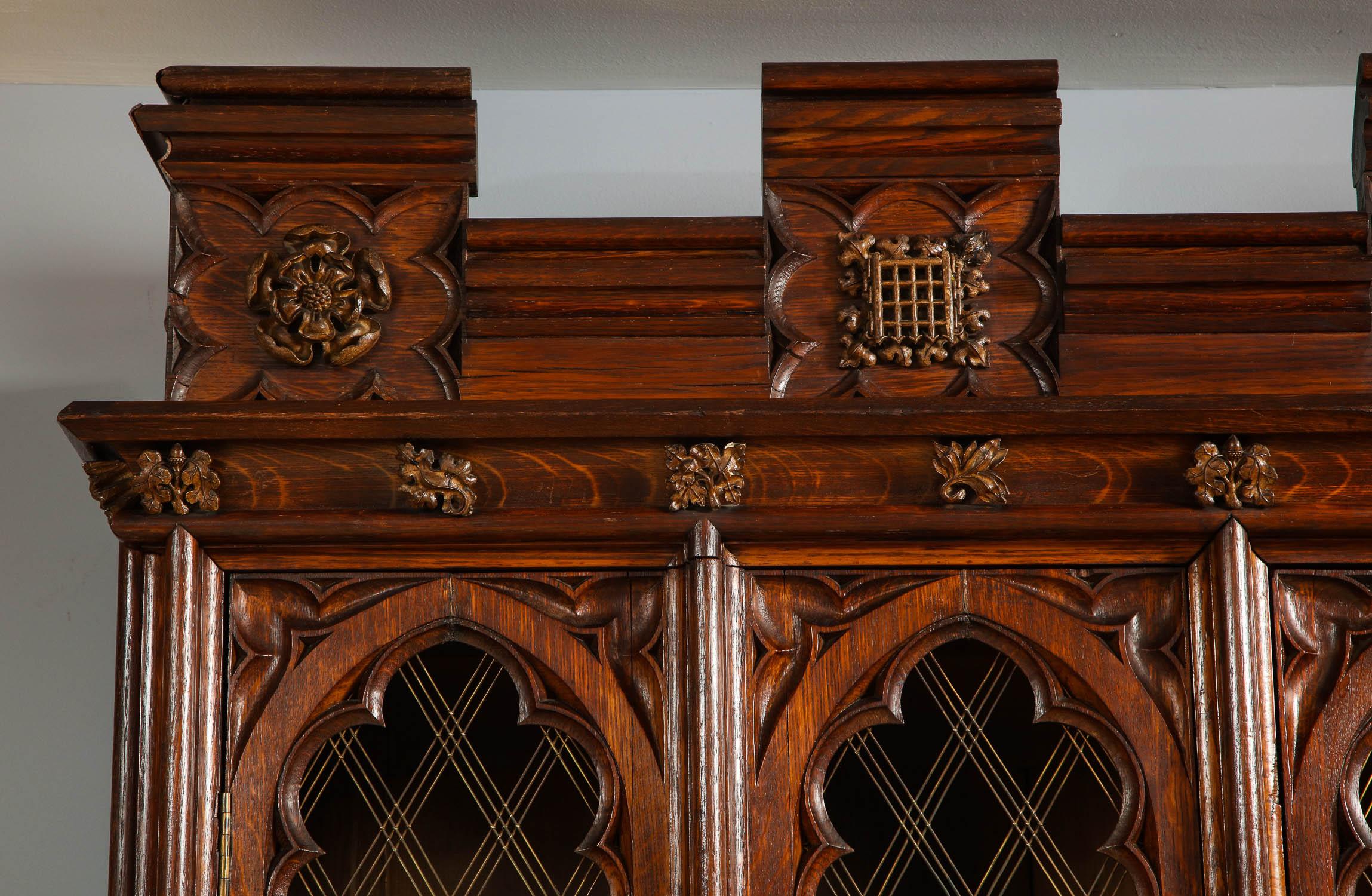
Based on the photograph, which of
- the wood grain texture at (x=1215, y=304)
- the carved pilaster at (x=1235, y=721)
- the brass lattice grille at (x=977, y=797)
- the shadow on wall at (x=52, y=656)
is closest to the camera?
the carved pilaster at (x=1235, y=721)

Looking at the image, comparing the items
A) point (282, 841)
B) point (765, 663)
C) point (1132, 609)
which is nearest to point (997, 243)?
point (1132, 609)

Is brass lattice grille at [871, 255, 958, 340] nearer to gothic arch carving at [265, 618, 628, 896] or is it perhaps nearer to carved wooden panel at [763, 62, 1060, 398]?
carved wooden panel at [763, 62, 1060, 398]

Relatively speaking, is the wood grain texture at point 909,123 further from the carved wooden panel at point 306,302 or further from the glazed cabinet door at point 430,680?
the glazed cabinet door at point 430,680

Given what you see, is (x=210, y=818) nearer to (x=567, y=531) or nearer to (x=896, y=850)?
(x=567, y=531)

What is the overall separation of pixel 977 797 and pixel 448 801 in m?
0.77

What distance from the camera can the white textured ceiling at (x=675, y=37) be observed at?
234 cm

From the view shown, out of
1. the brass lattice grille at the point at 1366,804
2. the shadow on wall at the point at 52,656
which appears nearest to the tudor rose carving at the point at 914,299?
the brass lattice grille at the point at 1366,804

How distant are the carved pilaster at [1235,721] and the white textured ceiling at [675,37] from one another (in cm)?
95

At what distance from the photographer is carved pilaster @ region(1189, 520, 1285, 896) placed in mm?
1773

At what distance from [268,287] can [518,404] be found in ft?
1.14

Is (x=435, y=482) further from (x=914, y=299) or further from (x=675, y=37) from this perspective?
(x=675, y=37)

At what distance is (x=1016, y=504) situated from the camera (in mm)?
1846

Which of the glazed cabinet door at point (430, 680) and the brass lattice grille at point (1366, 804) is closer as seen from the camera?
the glazed cabinet door at point (430, 680)

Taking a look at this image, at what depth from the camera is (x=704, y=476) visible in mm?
1840
